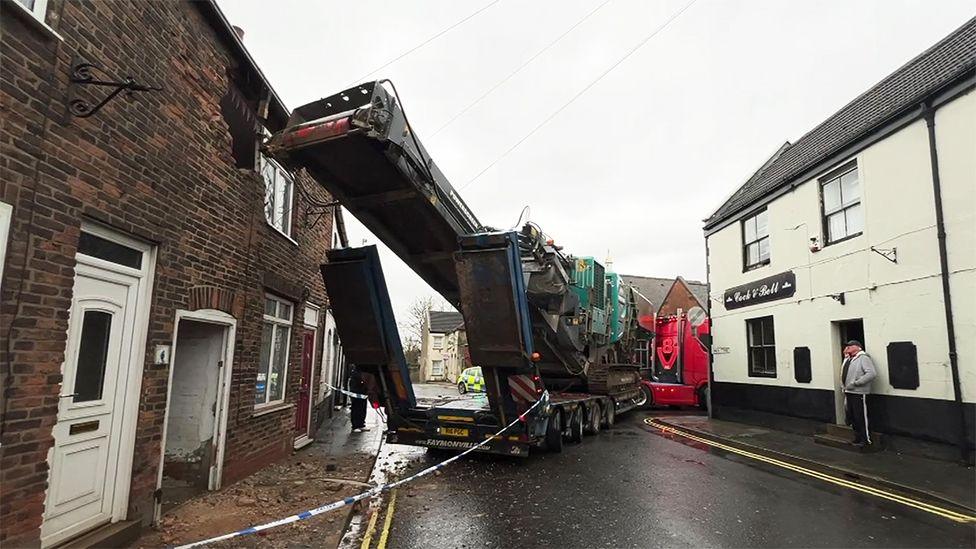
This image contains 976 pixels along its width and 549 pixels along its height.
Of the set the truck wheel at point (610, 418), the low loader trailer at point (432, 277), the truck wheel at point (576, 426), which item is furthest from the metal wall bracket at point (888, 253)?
the truck wheel at point (610, 418)

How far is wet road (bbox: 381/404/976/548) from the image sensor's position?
17.2 feet

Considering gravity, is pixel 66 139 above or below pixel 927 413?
above

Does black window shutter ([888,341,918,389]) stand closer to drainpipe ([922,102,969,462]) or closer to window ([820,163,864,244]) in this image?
drainpipe ([922,102,969,462])

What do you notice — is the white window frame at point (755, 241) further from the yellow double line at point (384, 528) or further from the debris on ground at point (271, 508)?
the yellow double line at point (384, 528)

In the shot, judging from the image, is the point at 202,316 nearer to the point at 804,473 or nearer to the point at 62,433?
the point at 62,433

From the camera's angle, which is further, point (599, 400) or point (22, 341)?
point (599, 400)

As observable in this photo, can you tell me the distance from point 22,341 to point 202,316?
91.7 inches

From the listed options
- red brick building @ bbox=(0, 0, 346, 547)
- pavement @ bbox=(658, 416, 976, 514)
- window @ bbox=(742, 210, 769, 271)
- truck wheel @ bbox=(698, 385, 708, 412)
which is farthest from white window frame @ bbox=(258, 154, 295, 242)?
truck wheel @ bbox=(698, 385, 708, 412)

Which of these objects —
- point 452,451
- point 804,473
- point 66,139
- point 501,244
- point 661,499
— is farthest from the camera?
point 452,451

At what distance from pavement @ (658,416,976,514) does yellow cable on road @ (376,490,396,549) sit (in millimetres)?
6475

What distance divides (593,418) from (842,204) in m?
6.79

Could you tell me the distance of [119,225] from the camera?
4586mm

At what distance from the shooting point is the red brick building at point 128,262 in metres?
3.67

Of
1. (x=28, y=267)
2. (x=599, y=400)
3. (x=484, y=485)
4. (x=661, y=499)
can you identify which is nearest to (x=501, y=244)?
(x=484, y=485)
